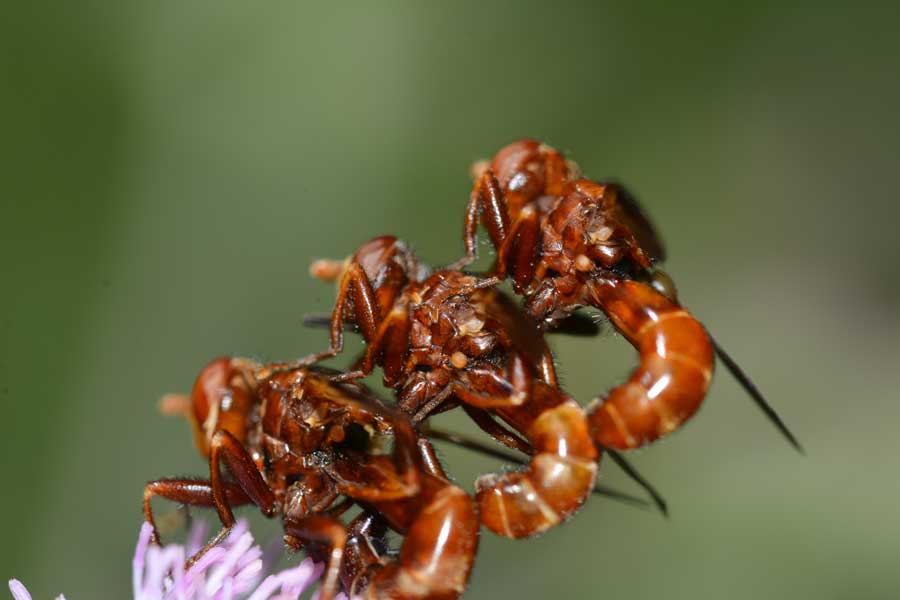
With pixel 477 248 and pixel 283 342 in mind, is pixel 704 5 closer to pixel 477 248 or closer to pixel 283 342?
pixel 283 342

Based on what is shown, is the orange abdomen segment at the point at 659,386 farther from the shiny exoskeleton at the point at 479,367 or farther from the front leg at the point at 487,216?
the front leg at the point at 487,216

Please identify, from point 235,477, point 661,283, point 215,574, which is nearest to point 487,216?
point 661,283

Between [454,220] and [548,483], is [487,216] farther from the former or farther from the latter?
[454,220]

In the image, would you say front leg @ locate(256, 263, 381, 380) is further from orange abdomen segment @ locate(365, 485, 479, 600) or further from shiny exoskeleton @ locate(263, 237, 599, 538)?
orange abdomen segment @ locate(365, 485, 479, 600)

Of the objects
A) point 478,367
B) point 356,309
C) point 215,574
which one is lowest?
point 215,574

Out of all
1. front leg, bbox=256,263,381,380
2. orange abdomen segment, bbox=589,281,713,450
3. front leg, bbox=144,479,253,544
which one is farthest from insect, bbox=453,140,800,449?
front leg, bbox=144,479,253,544

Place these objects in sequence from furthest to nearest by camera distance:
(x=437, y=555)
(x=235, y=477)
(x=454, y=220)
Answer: (x=454, y=220) < (x=235, y=477) < (x=437, y=555)

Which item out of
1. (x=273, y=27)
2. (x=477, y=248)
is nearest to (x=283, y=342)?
(x=273, y=27)
